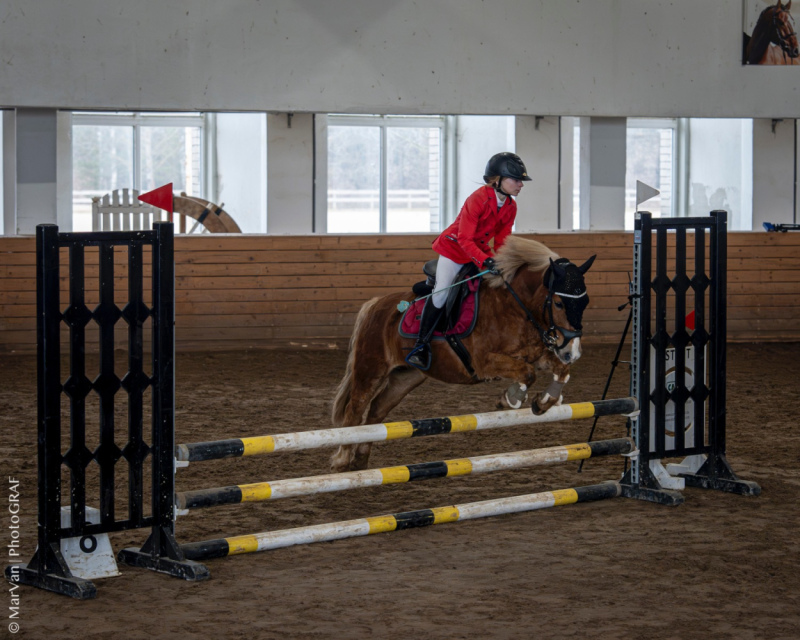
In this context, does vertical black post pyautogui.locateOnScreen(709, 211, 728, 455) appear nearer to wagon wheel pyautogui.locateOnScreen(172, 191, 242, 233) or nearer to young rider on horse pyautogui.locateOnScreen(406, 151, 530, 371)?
young rider on horse pyautogui.locateOnScreen(406, 151, 530, 371)

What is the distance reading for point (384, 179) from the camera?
15031 mm

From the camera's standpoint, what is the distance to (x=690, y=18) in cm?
1101

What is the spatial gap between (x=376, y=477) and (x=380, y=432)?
190mm

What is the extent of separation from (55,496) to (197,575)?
58cm

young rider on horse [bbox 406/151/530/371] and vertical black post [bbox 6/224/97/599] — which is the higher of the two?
young rider on horse [bbox 406/151/530/371]

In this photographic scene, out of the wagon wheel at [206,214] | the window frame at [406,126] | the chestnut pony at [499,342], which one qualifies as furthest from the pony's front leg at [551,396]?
the window frame at [406,126]

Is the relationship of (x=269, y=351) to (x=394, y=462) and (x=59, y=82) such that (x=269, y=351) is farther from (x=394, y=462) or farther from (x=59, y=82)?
(x=394, y=462)

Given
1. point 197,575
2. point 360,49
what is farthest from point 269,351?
point 197,575

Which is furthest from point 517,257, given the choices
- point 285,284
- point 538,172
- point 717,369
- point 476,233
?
point 538,172

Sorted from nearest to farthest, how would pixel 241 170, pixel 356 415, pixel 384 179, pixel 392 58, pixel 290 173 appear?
pixel 356 415 → pixel 392 58 → pixel 290 173 → pixel 241 170 → pixel 384 179

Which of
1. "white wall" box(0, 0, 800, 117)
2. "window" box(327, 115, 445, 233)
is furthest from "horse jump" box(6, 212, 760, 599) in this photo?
"window" box(327, 115, 445, 233)

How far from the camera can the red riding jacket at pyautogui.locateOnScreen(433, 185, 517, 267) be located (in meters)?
4.89

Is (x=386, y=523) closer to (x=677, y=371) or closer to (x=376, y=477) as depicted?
(x=376, y=477)

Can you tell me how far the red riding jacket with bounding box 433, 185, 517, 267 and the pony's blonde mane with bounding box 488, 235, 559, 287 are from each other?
0.08 m
